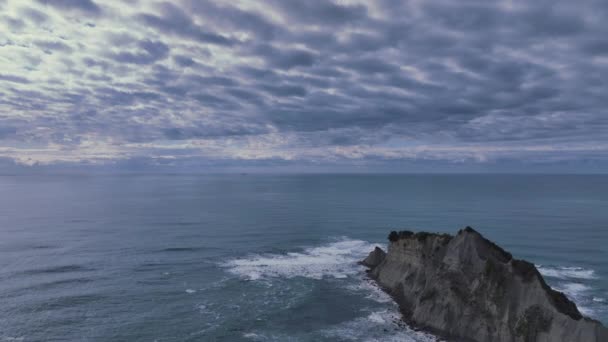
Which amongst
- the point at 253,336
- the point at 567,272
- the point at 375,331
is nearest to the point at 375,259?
the point at 375,331

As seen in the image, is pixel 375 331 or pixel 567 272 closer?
pixel 375 331

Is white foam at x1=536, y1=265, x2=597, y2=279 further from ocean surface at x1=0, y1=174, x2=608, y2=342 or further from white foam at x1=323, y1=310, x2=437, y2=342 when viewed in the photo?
white foam at x1=323, y1=310, x2=437, y2=342

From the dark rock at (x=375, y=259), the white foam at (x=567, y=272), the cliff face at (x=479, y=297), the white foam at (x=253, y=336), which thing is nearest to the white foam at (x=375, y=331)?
the cliff face at (x=479, y=297)

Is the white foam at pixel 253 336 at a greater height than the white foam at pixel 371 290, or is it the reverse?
the white foam at pixel 371 290

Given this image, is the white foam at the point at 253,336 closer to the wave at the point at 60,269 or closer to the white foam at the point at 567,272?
the wave at the point at 60,269

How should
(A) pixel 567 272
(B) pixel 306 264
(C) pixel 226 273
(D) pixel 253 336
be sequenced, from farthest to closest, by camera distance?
1. (B) pixel 306 264
2. (A) pixel 567 272
3. (C) pixel 226 273
4. (D) pixel 253 336

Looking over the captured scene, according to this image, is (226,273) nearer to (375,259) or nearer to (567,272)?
(375,259)

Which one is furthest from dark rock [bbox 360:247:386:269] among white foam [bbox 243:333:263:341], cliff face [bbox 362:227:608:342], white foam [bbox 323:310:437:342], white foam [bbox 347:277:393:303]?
white foam [bbox 243:333:263:341]
